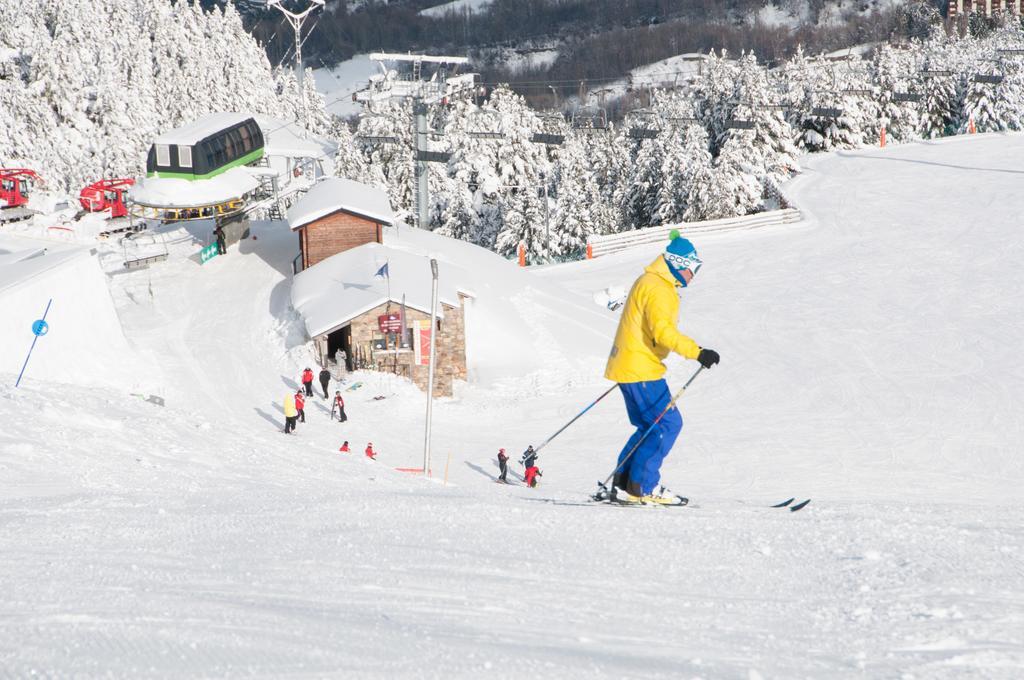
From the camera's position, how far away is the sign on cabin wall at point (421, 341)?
90.9 ft

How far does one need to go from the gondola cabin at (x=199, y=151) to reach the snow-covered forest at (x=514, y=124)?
11.7m

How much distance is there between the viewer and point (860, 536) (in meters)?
5.43

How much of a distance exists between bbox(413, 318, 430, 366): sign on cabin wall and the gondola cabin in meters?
14.3

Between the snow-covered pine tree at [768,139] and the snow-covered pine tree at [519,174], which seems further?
the snow-covered pine tree at [519,174]

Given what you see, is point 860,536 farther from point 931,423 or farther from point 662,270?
point 931,423

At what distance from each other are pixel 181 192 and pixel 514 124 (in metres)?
34.3

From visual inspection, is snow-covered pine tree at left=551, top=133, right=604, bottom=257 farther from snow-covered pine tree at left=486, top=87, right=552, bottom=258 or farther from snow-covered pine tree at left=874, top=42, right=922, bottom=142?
snow-covered pine tree at left=874, top=42, right=922, bottom=142

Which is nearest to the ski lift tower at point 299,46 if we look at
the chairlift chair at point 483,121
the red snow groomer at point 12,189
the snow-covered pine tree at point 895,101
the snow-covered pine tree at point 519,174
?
the chairlift chair at point 483,121

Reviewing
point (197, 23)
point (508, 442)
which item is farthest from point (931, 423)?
point (197, 23)

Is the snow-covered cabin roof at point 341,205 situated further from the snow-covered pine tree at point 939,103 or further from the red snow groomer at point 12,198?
the snow-covered pine tree at point 939,103

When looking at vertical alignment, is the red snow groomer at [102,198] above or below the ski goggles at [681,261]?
below

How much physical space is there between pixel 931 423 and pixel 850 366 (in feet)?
16.4

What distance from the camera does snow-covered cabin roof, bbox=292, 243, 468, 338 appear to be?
28250mm

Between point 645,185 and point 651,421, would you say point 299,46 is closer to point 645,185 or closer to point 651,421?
point 645,185
